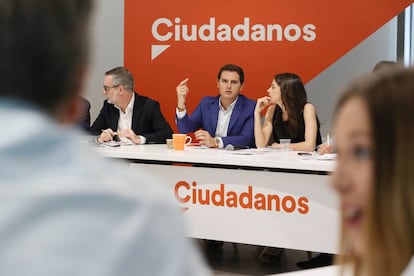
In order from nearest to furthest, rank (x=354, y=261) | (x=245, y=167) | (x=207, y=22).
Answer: (x=354, y=261)
(x=245, y=167)
(x=207, y=22)

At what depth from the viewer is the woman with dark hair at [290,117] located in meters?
5.00

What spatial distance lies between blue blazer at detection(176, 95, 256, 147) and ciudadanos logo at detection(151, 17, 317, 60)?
125cm

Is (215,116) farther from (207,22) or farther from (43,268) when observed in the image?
(43,268)

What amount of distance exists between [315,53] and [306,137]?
1.71 m

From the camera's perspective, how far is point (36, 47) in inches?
19.9

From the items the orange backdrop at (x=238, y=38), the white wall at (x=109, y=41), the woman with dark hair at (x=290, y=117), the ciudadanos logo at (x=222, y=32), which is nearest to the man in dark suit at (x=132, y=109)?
the woman with dark hair at (x=290, y=117)

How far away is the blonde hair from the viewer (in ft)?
2.67

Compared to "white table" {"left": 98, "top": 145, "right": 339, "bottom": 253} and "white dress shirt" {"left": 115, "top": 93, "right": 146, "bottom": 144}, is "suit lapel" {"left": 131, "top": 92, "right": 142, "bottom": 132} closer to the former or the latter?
"white dress shirt" {"left": 115, "top": 93, "right": 146, "bottom": 144}

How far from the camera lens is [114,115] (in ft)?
19.1

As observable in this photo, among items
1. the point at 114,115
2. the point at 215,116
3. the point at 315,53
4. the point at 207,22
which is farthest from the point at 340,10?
the point at 114,115

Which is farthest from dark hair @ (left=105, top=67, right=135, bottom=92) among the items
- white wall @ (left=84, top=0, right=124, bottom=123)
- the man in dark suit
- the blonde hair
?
the blonde hair

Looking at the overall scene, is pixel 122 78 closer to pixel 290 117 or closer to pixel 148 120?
pixel 148 120

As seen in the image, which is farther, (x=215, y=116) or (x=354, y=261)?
(x=215, y=116)

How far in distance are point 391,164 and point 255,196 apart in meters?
3.45
